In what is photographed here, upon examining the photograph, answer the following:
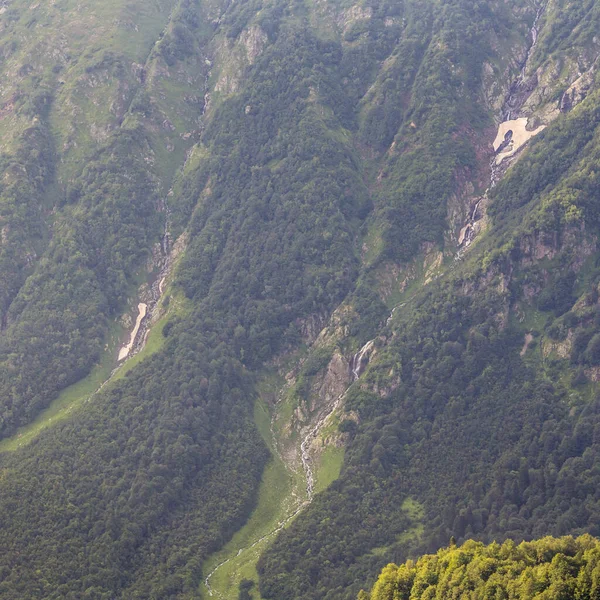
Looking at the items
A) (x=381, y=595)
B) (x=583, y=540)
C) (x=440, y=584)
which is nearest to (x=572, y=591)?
(x=583, y=540)

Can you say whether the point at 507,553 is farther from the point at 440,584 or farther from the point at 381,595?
the point at 381,595

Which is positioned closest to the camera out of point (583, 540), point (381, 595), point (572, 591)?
point (572, 591)

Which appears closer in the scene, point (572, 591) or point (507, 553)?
point (572, 591)

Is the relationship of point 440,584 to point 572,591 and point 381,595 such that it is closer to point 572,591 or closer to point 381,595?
point 381,595

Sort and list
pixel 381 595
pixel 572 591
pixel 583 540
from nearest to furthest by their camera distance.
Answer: pixel 572 591, pixel 583 540, pixel 381 595

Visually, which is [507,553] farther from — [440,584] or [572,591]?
[572,591]
